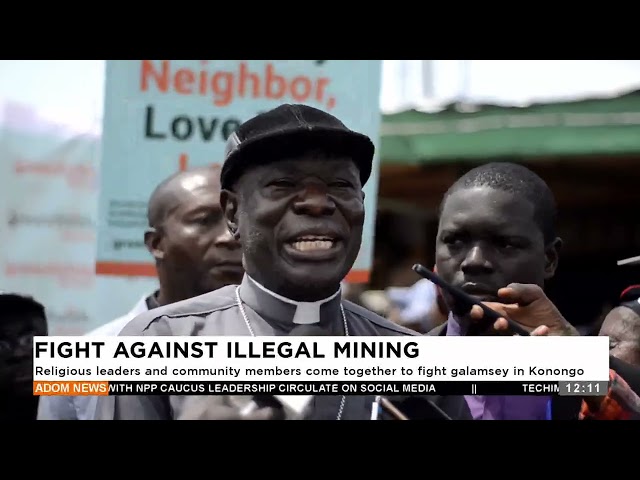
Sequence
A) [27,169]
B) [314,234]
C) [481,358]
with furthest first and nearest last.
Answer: [27,169]
[481,358]
[314,234]

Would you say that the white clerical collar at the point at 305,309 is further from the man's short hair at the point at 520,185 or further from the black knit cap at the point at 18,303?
the black knit cap at the point at 18,303

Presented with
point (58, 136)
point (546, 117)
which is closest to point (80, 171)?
point (58, 136)

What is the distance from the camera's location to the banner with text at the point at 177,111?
485 centimetres

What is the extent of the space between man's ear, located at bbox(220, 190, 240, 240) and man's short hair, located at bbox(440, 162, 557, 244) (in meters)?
0.83

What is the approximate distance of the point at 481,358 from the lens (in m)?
4.65

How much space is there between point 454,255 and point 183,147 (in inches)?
48.7

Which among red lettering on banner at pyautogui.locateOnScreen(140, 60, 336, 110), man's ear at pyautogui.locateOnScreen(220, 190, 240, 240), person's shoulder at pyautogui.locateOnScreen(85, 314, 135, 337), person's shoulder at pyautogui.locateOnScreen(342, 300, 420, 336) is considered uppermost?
red lettering on banner at pyautogui.locateOnScreen(140, 60, 336, 110)

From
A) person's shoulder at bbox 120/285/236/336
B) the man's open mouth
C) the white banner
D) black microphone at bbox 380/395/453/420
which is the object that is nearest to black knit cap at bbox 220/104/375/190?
the man's open mouth

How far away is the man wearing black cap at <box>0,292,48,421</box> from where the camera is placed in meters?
4.70

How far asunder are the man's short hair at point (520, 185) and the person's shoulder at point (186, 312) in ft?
3.04

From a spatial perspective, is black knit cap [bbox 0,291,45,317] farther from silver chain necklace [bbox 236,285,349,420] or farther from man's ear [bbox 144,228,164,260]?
silver chain necklace [bbox 236,285,349,420]

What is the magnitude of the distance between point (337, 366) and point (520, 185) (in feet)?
3.27

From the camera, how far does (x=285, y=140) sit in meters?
4.29
